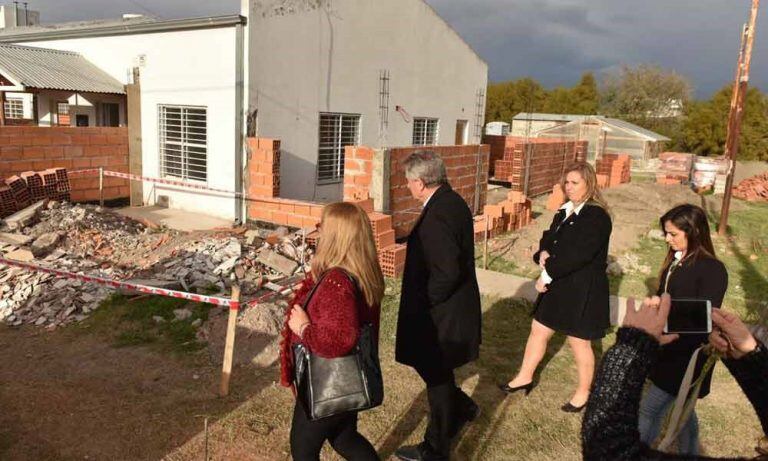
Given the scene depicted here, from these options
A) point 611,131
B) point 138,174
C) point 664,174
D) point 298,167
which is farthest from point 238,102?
point 611,131

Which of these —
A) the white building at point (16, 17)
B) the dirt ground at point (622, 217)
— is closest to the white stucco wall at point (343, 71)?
the dirt ground at point (622, 217)

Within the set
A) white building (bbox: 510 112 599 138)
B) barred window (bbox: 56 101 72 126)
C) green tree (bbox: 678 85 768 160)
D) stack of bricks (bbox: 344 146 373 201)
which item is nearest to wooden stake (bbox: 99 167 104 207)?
barred window (bbox: 56 101 72 126)

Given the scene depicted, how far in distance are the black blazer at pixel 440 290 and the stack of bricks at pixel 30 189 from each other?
346 inches

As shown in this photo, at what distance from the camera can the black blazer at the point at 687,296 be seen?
305cm

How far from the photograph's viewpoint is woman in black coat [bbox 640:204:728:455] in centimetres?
308

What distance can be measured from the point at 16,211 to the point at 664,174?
84.3 feet

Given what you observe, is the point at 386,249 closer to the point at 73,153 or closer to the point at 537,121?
the point at 73,153

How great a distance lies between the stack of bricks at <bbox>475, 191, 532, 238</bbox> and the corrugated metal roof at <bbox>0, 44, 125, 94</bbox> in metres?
8.49

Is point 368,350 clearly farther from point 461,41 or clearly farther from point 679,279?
point 461,41

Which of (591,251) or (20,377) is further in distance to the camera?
(20,377)

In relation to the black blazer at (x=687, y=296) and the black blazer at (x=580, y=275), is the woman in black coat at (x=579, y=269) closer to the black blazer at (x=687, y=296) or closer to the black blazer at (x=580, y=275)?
the black blazer at (x=580, y=275)

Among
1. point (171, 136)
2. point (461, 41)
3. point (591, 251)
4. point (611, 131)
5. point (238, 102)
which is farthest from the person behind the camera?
point (611, 131)

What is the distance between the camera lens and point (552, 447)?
4.09 metres

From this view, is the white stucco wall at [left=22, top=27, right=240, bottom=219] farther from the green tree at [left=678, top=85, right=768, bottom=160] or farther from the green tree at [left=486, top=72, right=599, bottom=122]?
the green tree at [left=486, top=72, right=599, bottom=122]
